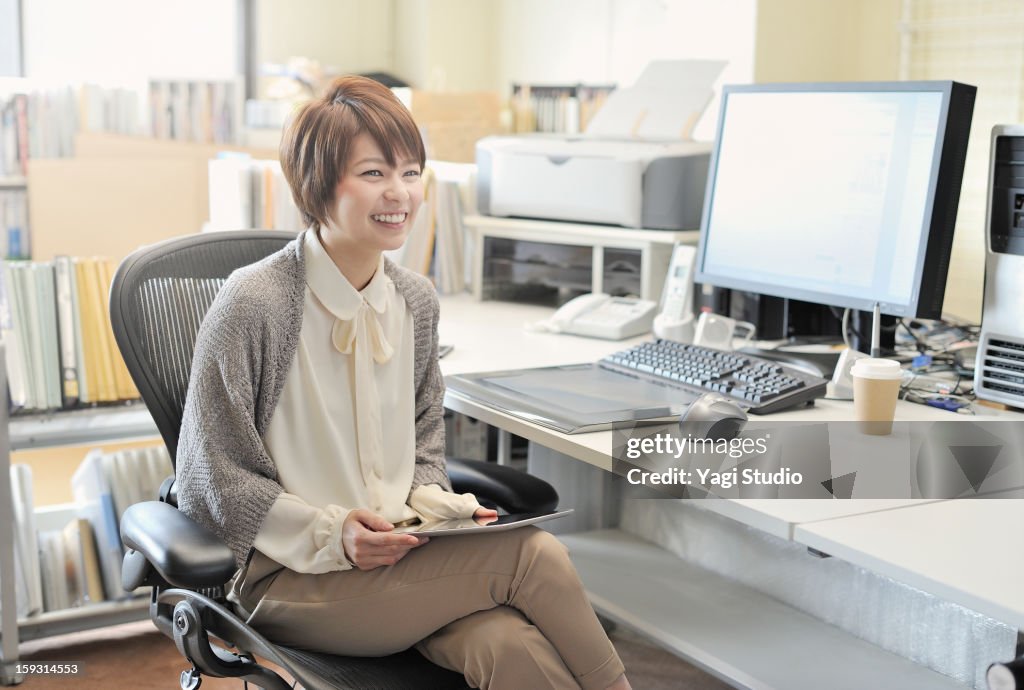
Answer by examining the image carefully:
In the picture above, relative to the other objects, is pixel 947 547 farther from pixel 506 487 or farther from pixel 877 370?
pixel 506 487

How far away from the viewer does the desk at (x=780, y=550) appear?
1.09 m

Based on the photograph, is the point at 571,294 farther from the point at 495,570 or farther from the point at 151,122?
the point at 151,122

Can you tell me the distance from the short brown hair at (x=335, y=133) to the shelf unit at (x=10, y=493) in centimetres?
92

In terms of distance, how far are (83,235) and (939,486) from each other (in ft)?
10.6

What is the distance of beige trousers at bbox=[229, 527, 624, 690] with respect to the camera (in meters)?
1.30

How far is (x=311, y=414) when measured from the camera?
4.81 feet

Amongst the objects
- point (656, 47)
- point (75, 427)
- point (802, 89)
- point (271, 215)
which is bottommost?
point (75, 427)

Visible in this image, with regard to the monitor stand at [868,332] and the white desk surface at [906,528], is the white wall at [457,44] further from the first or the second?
the white desk surface at [906,528]

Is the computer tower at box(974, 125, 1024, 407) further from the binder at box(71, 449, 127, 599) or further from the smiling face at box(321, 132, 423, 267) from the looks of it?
the binder at box(71, 449, 127, 599)

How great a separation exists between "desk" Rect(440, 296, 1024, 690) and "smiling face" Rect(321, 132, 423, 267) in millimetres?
338

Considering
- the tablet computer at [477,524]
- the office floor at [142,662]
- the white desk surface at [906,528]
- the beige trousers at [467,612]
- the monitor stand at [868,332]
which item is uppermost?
Result: the monitor stand at [868,332]

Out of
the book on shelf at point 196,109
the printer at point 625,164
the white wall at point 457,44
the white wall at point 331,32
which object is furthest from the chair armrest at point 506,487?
the white wall at point 331,32

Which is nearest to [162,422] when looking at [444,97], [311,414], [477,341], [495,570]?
[311,414]

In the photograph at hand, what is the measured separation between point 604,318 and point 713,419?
80 centimetres
